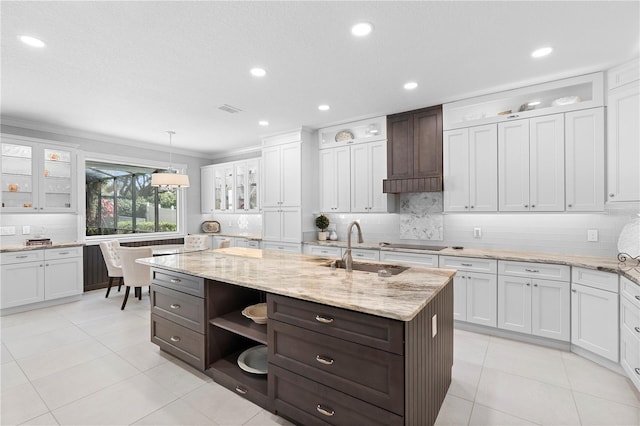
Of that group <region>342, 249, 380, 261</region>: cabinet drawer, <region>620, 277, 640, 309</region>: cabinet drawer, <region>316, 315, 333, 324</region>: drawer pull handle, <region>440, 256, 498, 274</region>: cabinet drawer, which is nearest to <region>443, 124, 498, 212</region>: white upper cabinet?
<region>440, 256, 498, 274</region>: cabinet drawer

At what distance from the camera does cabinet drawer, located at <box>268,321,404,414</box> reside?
4.94ft

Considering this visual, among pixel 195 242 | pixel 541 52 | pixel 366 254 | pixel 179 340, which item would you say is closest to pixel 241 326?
pixel 179 340

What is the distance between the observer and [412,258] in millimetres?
3852

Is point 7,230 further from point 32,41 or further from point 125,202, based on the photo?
point 32,41

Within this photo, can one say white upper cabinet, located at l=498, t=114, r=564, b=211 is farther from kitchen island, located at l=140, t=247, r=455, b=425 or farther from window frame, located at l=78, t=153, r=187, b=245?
window frame, located at l=78, t=153, r=187, b=245

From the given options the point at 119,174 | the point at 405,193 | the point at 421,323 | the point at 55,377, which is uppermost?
the point at 119,174

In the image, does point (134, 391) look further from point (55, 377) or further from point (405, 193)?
point (405, 193)

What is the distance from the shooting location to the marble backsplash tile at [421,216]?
4238 millimetres

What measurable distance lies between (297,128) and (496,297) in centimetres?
366

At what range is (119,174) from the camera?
6.00 m

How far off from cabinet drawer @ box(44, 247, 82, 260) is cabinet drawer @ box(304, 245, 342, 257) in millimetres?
3585

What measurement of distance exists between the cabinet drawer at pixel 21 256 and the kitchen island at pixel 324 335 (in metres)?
3.00

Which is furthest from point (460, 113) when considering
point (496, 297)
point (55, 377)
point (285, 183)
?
point (55, 377)

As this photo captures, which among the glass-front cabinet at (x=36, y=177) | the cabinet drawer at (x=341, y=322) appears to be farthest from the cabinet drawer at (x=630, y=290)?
the glass-front cabinet at (x=36, y=177)
